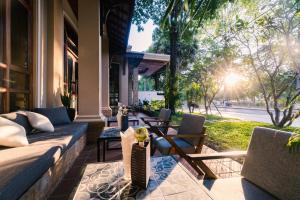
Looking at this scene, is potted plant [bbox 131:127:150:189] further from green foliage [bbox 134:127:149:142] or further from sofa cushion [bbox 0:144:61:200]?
sofa cushion [bbox 0:144:61:200]

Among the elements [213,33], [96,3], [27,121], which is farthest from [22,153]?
[213,33]

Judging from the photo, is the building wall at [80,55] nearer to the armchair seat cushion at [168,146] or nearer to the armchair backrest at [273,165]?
the armchair seat cushion at [168,146]

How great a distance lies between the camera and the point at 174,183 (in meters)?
1.26

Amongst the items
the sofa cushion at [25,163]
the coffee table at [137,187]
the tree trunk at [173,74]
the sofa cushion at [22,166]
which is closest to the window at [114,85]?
the tree trunk at [173,74]

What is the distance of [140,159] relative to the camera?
3.79 feet

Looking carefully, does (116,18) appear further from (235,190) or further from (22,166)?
(235,190)

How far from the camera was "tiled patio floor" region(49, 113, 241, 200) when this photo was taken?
7.00 feet

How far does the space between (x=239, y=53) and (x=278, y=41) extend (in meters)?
1.85

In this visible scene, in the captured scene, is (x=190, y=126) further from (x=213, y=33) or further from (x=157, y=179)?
(x=213, y=33)

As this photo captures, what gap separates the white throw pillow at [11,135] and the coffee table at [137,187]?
3.47ft

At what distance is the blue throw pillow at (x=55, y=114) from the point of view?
3342 mm

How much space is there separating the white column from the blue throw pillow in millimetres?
494

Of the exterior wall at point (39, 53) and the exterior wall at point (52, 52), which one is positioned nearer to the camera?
the exterior wall at point (39, 53)

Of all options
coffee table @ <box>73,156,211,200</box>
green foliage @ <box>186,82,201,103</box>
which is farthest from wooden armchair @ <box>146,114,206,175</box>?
green foliage @ <box>186,82,201,103</box>
